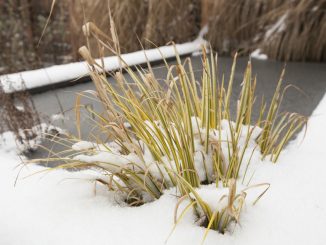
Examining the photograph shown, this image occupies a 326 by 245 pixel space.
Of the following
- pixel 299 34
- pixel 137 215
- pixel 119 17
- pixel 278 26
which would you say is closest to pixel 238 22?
pixel 278 26

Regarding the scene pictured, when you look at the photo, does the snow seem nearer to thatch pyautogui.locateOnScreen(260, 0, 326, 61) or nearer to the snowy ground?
thatch pyautogui.locateOnScreen(260, 0, 326, 61)

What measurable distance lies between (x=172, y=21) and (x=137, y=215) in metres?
3.85

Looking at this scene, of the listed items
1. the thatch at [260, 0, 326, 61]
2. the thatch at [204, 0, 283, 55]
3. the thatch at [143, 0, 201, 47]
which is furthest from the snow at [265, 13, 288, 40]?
the thatch at [143, 0, 201, 47]

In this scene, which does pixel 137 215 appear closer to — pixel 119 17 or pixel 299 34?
pixel 299 34

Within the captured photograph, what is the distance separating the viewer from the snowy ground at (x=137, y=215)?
96 centimetres

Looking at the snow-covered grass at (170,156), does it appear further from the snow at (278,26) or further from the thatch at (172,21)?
the thatch at (172,21)

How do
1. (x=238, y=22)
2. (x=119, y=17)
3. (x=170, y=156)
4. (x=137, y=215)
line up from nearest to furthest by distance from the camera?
(x=137, y=215), (x=170, y=156), (x=119, y=17), (x=238, y=22)

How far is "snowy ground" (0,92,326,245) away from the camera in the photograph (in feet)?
3.16

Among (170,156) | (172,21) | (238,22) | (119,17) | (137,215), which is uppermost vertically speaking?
(119,17)

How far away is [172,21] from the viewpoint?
4598 millimetres

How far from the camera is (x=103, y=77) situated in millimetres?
1190

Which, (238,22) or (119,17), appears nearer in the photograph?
(119,17)

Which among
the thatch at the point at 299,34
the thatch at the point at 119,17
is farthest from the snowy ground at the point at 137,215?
the thatch at the point at 119,17

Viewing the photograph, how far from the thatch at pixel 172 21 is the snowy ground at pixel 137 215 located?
3364mm
